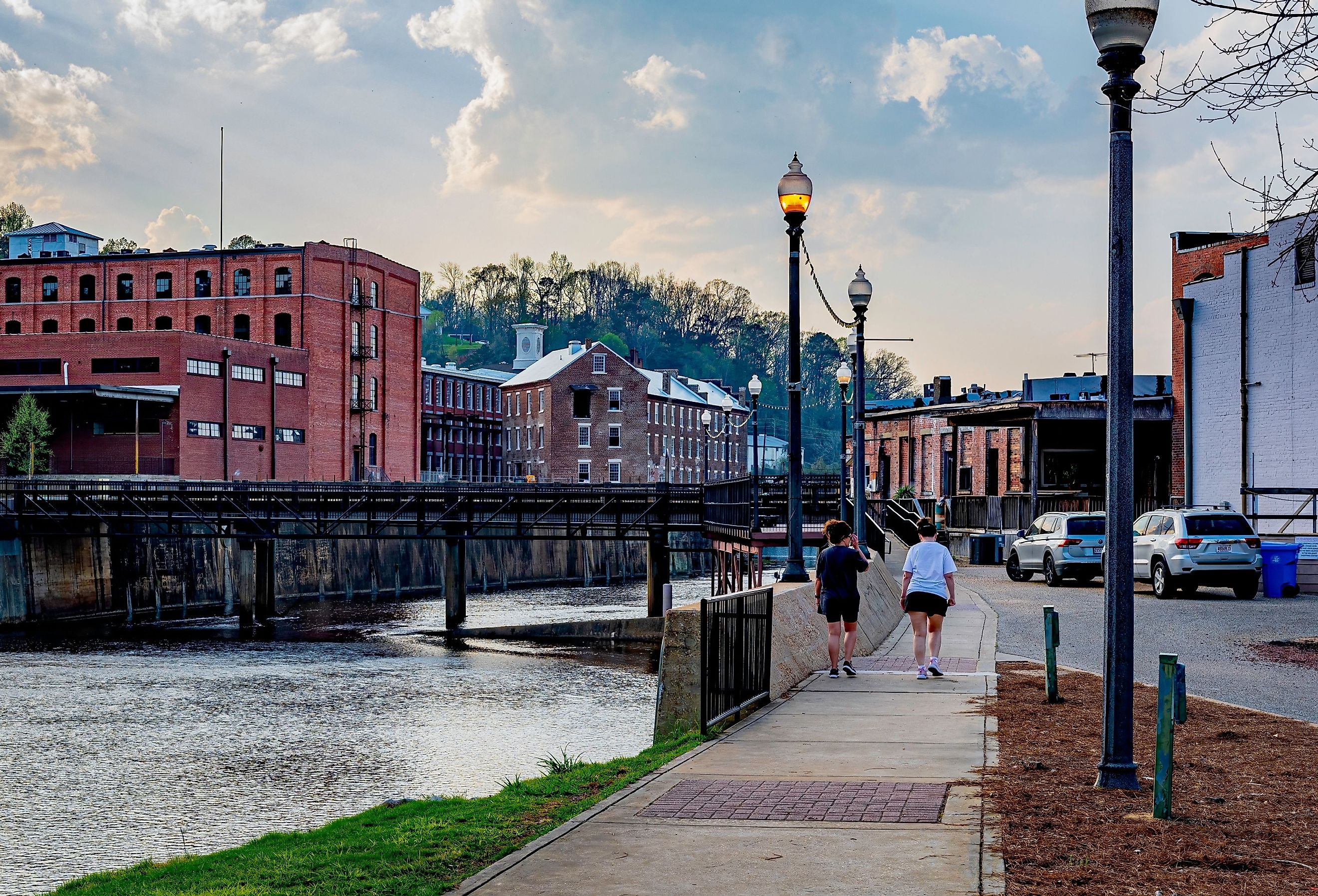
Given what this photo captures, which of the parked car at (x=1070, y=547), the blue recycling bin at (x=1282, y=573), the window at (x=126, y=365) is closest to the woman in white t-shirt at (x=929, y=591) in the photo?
the blue recycling bin at (x=1282, y=573)

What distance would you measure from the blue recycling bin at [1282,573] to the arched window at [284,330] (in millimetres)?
64769

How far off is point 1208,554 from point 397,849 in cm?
2292

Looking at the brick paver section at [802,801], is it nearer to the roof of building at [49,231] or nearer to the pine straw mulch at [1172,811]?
the pine straw mulch at [1172,811]

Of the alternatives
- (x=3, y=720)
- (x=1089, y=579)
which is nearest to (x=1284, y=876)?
(x=3, y=720)

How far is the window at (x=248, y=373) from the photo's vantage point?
74562mm

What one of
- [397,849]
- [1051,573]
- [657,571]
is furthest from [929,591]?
[657,571]

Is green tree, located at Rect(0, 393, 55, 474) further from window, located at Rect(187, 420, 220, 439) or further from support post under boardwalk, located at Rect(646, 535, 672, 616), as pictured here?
support post under boardwalk, located at Rect(646, 535, 672, 616)

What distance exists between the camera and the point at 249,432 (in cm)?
7494

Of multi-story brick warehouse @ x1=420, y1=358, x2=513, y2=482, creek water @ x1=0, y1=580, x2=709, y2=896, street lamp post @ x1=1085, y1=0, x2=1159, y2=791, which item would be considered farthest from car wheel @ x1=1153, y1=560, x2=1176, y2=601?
multi-story brick warehouse @ x1=420, y1=358, x2=513, y2=482

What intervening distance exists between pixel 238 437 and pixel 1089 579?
175 ft

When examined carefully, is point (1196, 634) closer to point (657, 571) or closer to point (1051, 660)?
point (1051, 660)

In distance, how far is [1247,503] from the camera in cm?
3909

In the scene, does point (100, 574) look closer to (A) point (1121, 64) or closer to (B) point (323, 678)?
(B) point (323, 678)

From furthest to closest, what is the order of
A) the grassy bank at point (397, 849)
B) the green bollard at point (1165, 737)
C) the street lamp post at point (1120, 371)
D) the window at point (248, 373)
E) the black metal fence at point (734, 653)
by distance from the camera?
the window at point (248, 373) → the black metal fence at point (734, 653) → the street lamp post at point (1120, 371) → the green bollard at point (1165, 737) → the grassy bank at point (397, 849)
